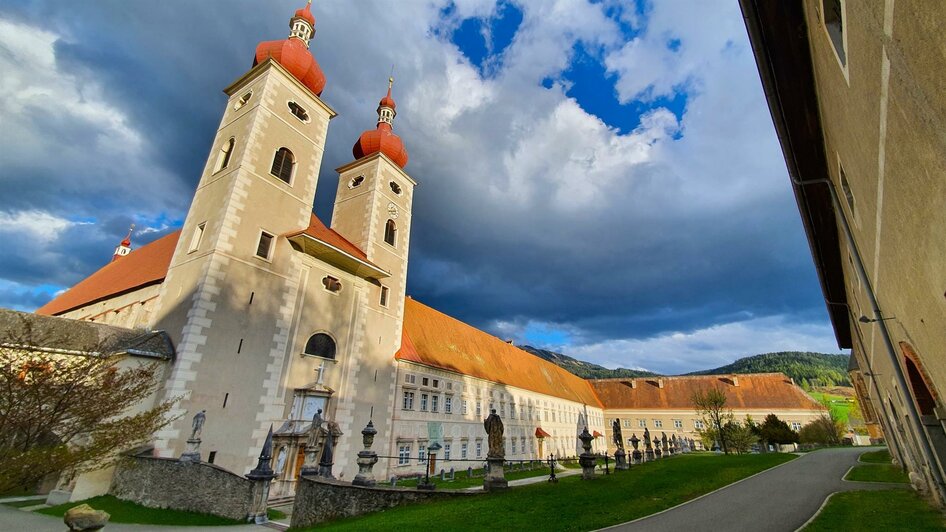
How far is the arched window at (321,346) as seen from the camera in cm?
2188

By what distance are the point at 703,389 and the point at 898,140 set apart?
222 feet

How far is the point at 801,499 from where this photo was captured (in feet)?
46.6

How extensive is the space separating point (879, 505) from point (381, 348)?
2354 cm

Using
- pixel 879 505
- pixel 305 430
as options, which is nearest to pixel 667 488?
pixel 879 505

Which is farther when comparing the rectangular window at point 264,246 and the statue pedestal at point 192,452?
the rectangular window at point 264,246

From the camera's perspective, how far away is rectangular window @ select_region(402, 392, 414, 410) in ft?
91.8

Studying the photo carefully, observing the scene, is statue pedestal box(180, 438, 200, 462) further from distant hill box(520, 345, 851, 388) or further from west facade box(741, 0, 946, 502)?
distant hill box(520, 345, 851, 388)

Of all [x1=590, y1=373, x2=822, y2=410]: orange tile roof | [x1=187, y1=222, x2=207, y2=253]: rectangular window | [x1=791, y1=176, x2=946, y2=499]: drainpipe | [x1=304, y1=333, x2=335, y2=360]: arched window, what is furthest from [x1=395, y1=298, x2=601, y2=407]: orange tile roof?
[x1=791, y1=176, x2=946, y2=499]: drainpipe

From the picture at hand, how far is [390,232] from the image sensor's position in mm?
31672

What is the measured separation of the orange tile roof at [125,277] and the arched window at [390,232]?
13551mm

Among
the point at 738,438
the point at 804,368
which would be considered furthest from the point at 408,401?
the point at 804,368

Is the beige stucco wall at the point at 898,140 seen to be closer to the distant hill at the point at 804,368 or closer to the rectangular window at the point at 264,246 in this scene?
the rectangular window at the point at 264,246

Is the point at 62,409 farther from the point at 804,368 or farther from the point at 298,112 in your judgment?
the point at 804,368

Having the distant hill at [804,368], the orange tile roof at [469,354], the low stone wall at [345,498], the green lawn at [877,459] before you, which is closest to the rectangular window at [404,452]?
the orange tile roof at [469,354]
